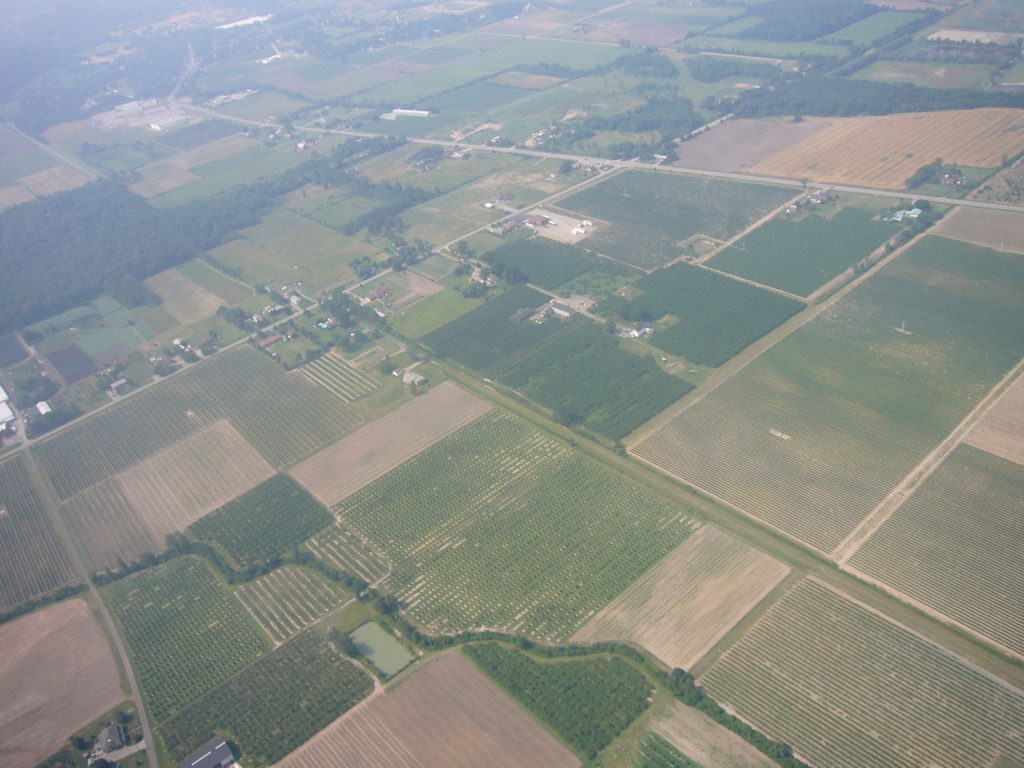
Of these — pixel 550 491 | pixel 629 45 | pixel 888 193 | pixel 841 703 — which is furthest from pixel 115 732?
pixel 629 45

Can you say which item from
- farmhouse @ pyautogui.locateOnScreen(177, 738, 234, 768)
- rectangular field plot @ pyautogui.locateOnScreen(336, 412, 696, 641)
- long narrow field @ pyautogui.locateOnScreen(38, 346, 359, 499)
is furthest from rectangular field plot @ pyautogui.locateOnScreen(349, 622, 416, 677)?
long narrow field @ pyautogui.locateOnScreen(38, 346, 359, 499)

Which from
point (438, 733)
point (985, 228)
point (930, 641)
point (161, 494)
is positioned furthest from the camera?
point (985, 228)

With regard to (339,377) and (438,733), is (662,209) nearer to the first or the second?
(339,377)

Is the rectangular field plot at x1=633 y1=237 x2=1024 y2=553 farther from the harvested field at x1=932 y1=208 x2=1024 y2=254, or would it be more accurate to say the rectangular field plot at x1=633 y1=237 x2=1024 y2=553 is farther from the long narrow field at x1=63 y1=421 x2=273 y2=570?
the long narrow field at x1=63 y1=421 x2=273 y2=570

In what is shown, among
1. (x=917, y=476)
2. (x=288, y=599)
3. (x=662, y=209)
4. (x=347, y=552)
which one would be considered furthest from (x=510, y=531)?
(x=662, y=209)

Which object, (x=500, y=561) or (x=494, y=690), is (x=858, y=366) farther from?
(x=494, y=690)

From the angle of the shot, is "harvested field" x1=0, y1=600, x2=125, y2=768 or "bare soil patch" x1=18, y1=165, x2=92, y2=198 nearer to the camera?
"harvested field" x1=0, y1=600, x2=125, y2=768
